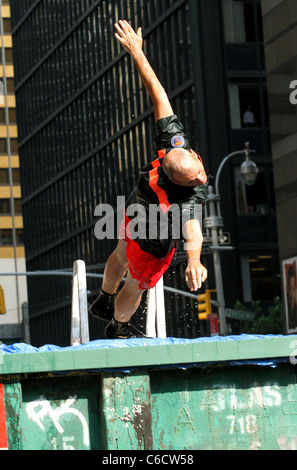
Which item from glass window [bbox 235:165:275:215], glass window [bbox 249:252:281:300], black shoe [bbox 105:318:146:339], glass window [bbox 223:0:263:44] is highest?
glass window [bbox 223:0:263:44]

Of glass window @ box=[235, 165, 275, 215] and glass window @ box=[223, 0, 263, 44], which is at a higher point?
glass window @ box=[223, 0, 263, 44]

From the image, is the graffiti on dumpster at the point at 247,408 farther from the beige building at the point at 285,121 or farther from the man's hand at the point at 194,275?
the beige building at the point at 285,121

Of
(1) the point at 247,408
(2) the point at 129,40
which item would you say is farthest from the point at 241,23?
(1) the point at 247,408

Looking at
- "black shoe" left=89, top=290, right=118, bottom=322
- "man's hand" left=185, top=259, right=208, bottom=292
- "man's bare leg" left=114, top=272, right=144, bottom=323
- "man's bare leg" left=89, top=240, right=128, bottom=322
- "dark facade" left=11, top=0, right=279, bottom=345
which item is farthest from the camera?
"dark facade" left=11, top=0, right=279, bottom=345

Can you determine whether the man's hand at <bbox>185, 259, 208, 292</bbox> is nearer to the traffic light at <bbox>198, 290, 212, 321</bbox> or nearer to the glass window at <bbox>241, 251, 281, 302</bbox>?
the traffic light at <bbox>198, 290, 212, 321</bbox>

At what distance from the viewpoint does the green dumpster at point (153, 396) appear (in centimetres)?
406

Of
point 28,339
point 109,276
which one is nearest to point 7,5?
point 28,339

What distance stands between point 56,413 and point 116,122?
2160 inches

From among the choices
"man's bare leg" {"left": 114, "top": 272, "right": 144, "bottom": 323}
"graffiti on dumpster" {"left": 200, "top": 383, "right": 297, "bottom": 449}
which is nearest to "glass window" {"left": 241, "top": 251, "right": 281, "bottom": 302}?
"man's bare leg" {"left": 114, "top": 272, "right": 144, "bottom": 323}

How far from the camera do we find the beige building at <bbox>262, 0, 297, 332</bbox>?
34.4 metres

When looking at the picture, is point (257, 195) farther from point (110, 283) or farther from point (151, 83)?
point (151, 83)

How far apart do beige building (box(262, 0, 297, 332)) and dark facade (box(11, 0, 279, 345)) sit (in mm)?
6103

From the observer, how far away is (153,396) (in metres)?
4.21

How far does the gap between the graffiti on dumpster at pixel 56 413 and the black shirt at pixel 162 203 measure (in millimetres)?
2608
